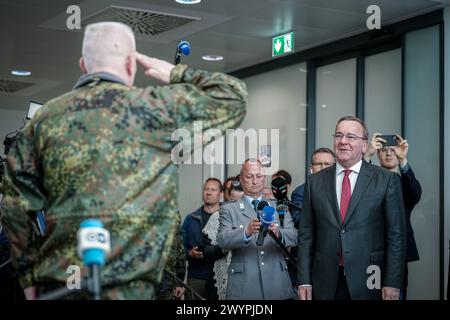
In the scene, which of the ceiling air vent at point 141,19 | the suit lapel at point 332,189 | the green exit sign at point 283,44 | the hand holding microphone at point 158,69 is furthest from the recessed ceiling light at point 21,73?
the hand holding microphone at point 158,69

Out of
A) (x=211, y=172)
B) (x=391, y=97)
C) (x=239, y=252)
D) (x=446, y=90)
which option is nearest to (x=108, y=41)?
(x=239, y=252)

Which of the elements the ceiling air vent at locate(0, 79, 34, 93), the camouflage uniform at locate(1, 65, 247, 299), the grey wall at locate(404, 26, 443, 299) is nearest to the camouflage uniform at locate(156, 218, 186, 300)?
the camouflage uniform at locate(1, 65, 247, 299)

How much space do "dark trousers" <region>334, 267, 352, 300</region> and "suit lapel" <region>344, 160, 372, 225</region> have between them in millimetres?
268

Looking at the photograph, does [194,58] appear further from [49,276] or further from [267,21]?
[49,276]

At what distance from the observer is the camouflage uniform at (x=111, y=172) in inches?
92.2

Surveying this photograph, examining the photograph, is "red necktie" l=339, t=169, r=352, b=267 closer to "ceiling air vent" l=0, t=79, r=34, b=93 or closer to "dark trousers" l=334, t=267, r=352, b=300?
"dark trousers" l=334, t=267, r=352, b=300

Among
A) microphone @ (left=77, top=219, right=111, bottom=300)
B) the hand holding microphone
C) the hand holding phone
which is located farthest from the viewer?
the hand holding phone

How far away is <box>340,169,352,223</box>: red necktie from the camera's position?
12.5ft

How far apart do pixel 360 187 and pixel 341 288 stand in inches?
20.7

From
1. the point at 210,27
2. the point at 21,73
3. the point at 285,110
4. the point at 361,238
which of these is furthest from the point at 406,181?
the point at 21,73

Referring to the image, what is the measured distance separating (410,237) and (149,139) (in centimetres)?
281

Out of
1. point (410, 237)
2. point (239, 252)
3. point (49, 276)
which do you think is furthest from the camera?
point (410, 237)

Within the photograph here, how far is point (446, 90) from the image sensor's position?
633 centimetres

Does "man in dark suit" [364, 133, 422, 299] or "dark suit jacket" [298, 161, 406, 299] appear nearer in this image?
"dark suit jacket" [298, 161, 406, 299]
